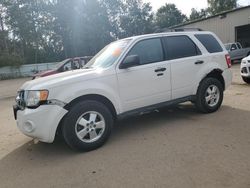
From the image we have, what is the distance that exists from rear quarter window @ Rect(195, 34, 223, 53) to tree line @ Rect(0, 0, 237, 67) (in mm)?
34654

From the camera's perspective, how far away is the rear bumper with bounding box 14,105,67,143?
4.45 metres

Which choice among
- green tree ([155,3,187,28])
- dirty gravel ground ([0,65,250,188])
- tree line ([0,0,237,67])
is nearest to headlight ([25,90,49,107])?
dirty gravel ground ([0,65,250,188])

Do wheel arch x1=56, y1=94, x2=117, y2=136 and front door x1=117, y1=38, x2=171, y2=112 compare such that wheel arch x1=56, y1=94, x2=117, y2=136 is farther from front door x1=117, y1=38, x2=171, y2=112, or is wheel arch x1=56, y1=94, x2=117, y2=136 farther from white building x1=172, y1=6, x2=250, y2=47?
white building x1=172, y1=6, x2=250, y2=47

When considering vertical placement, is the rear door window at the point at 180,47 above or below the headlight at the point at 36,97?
above

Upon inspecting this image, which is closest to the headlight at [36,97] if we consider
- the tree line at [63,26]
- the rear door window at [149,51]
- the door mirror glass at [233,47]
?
the rear door window at [149,51]

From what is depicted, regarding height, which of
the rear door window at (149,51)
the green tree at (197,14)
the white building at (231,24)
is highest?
the green tree at (197,14)

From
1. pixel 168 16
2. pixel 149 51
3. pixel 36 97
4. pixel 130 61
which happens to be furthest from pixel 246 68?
pixel 168 16

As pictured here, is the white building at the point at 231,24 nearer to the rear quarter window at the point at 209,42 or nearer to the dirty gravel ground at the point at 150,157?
the rear quarter window at the point at 209,42

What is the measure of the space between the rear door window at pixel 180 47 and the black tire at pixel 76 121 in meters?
1.86

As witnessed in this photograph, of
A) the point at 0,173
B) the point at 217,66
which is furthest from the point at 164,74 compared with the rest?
the point at 0,173

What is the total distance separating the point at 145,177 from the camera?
3.66 m

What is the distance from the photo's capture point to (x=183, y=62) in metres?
5.93

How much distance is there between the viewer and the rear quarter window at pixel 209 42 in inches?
254

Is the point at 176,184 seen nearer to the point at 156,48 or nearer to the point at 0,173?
the point at 0,173
